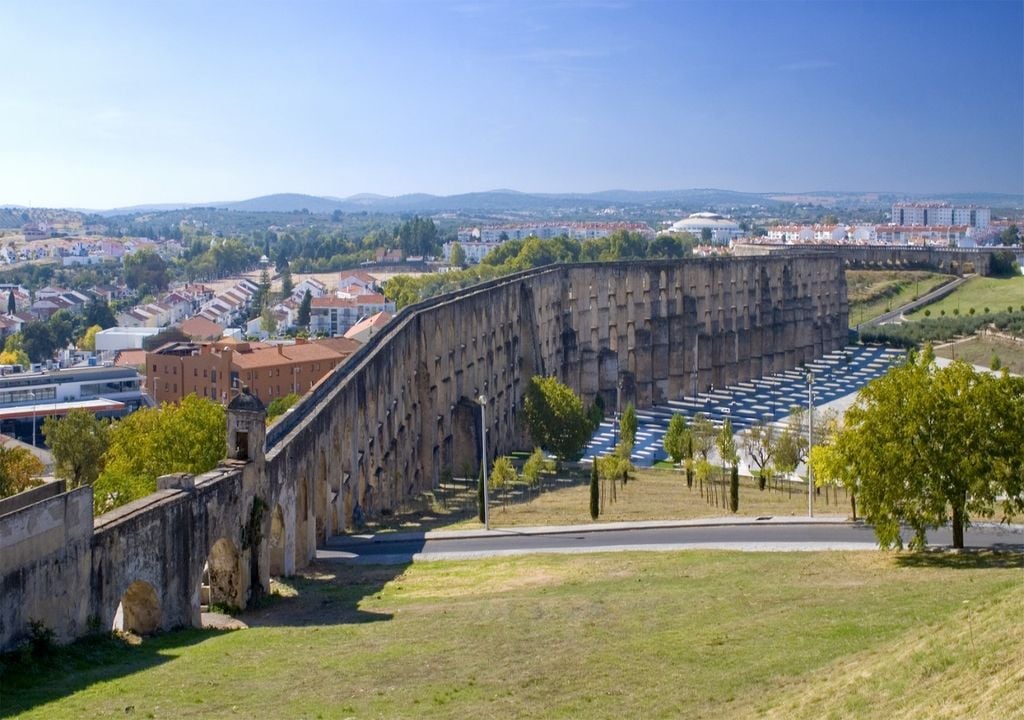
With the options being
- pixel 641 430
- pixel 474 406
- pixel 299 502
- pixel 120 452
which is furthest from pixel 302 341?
pixel 299 502

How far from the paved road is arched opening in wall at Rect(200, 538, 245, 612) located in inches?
280

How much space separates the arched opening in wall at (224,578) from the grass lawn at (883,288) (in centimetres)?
11242

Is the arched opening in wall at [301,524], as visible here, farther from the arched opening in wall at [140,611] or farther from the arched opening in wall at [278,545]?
the arched opening in wall at [140,611]

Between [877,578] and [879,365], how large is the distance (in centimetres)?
8385

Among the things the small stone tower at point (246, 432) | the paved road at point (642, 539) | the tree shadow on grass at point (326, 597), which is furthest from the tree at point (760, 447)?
the small stone tower at point (246, 432)

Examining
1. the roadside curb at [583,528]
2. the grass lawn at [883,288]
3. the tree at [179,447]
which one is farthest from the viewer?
the grass lawn at [883,288]

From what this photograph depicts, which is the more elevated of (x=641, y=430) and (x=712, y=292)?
(x=712, y=292)

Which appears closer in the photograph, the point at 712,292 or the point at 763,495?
the point at 763,495

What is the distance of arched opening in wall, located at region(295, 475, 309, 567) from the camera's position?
36531 mm

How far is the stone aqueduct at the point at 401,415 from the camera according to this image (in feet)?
81.6

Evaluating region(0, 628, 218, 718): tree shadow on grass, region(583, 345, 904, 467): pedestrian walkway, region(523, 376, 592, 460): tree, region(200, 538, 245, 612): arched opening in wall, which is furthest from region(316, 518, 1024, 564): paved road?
region(583, 345, 904, 467): pedestrian walkway

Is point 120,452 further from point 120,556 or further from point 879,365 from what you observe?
point 879,365

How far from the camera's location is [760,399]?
316 ft

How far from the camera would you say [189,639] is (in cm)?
2659
